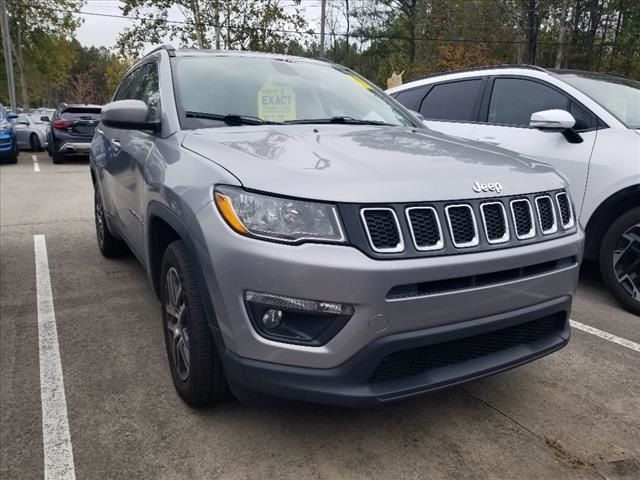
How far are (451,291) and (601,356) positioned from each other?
1815 mm

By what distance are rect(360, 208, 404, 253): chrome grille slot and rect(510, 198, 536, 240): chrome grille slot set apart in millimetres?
582

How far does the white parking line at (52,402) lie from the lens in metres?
2.22

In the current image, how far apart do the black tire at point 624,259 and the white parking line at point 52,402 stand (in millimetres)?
3685

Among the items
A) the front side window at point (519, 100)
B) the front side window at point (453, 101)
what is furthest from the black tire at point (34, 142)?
the front side window at point (519, 100)

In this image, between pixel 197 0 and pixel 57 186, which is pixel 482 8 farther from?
pixel 57 186

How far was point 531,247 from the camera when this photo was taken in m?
2.21

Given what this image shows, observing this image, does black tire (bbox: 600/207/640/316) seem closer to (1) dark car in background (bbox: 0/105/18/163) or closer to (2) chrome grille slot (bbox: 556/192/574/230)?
(2) chrome grille slot (bbox: 556/192/574/230)

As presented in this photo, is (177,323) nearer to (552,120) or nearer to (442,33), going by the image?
(552,120)

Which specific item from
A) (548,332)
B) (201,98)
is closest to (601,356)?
(548,332)

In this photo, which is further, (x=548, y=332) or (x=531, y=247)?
(x=548, y=332)

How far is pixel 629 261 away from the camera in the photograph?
394 centimetres

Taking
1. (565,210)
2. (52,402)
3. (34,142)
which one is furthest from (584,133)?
(34,142)

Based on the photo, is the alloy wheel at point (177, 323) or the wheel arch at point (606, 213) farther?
the wheel arch at point (606, 213)

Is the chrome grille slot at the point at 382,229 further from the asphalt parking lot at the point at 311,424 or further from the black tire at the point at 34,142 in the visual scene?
the black tire at the point at 34,142
